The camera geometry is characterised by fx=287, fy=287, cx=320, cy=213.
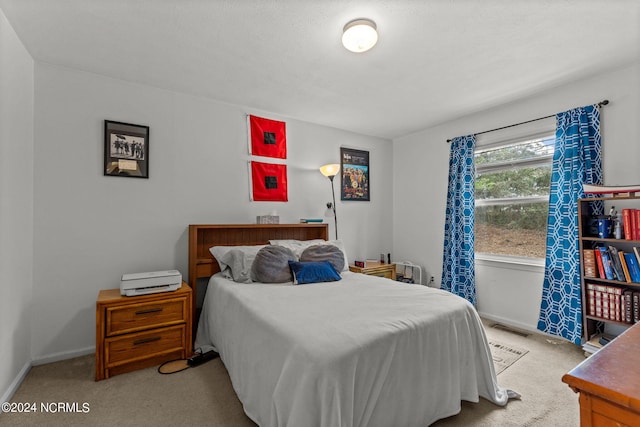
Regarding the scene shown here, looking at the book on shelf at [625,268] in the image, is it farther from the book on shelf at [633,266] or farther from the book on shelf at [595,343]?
the book on shelf at [595,343]

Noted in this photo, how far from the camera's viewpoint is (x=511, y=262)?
10.6 feet

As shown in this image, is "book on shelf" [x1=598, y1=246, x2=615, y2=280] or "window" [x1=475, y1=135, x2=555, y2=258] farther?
"window" [x1=475, y1=135, x2=555, y2=258]

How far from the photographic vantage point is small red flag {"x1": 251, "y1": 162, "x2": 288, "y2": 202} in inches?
132

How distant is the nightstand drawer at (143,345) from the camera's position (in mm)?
2111

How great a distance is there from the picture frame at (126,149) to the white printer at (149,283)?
38.6 inches

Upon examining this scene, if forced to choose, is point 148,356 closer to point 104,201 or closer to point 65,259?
point 65,259

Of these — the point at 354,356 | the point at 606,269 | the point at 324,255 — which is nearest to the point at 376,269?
the point at 324,255

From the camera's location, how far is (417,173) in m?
4.27

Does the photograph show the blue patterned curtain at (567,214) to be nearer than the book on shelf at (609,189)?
No

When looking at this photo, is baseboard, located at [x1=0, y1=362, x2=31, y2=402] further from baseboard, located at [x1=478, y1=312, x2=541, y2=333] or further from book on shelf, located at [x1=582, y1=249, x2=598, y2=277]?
book on shelf, located at [x1=582, y1=249, x2=598, y2=277]

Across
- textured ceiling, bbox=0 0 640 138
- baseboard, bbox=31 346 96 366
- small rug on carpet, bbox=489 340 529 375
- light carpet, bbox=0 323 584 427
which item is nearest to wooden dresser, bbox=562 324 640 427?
light carpet, bbox=0 323 584 427

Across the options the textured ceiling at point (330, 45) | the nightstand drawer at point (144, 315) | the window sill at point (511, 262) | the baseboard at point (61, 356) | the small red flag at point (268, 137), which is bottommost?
the baseboard at point (61, 356)

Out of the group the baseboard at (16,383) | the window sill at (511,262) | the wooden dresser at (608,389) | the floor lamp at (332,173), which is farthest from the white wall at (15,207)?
the window sill at (511,262)

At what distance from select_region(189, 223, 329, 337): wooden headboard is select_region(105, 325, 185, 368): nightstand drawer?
289 mm
